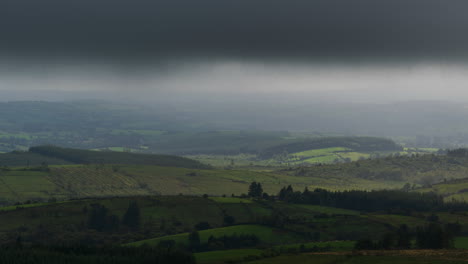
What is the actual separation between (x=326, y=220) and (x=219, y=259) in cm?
5717

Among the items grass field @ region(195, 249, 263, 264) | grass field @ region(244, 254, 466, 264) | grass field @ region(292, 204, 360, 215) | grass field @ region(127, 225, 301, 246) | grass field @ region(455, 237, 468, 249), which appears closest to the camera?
grass field @ region(244, 254, 466, 264)

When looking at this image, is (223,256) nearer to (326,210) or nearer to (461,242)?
(461,242)

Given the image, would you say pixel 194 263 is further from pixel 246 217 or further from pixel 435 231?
pixel 246 217

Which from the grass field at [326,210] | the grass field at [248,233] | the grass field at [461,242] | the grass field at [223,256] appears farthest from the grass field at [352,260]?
the grass field at [326,210]

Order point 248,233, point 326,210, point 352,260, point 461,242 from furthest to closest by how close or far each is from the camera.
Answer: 1. point 326,210
2. point 248,233
3. point 461,242
4. point 352,260

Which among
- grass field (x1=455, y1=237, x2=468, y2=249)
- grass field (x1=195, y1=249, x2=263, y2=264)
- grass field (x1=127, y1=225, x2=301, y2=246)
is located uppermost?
grass field (x1=455, y1=237, x2=468, y2=249)

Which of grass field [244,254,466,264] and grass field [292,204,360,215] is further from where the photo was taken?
grass field [292,204,360,215]

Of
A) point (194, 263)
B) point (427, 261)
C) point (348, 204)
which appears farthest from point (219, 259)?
point (348, 204)

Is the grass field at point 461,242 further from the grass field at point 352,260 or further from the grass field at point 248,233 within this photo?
the grass field at point 248,233

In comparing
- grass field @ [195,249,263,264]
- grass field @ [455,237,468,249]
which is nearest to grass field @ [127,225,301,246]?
grass field @ [195,249,263,264]

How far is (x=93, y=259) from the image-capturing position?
244ft

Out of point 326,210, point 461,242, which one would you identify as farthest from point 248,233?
point 461,242

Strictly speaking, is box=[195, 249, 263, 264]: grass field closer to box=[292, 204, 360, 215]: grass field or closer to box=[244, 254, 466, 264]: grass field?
box=[244, 254, 466, 264]: grass field

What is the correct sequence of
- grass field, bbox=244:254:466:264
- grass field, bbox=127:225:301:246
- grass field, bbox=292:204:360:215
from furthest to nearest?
1. grass field, bbox=292:204:360:215
2. grass field, bbox=127:225:301:246
3. grass field, bbox=244:254:466:264
